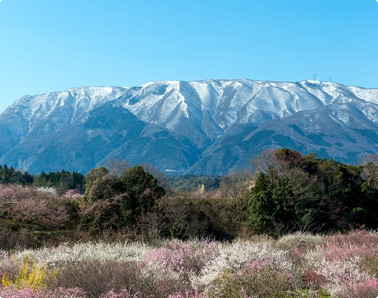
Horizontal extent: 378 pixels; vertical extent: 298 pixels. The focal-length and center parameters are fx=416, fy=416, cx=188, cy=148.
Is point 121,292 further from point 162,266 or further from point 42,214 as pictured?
point 42,214

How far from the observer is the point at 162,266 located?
9695 mm

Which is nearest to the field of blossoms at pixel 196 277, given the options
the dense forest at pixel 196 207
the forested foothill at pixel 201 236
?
the forested foothill at pixel 201 236

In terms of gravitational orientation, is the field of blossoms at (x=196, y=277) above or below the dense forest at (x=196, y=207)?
above

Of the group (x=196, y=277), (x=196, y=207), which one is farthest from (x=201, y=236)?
(x=196, y=277)

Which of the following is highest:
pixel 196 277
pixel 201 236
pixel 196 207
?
pixel 196 277

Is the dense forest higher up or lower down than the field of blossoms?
lower down

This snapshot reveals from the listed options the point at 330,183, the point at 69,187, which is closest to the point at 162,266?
the point at 330,183

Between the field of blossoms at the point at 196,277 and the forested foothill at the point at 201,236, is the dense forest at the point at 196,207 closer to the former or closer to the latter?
the forested foothill at the point at 201,236

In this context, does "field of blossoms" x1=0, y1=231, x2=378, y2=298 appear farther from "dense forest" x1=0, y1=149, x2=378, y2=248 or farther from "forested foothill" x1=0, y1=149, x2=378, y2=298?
"dense forest" x1=0, y1=149, x2=378, y2=248

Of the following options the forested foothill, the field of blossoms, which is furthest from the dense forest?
the field of blossoms

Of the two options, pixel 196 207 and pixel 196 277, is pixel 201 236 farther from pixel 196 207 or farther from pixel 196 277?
pixel 196 277

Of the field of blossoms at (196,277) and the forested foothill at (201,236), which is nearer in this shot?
the field of blossoms at (196,277)

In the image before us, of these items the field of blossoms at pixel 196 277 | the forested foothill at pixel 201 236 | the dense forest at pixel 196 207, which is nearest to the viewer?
the field of blossoms at pixel 196 277

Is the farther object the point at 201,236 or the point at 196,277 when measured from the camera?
the point at 201,236
